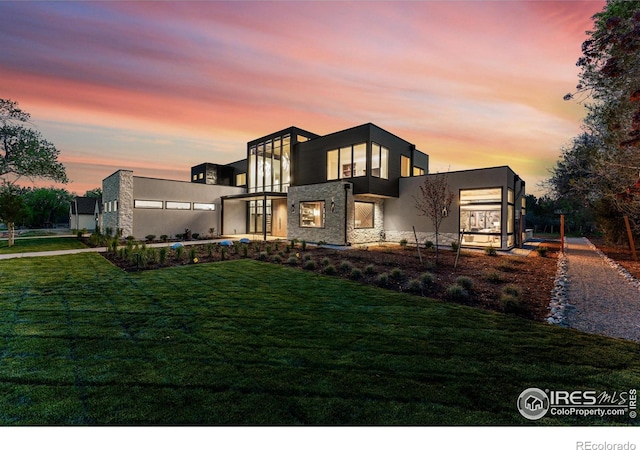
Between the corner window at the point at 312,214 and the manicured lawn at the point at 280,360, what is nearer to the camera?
the manicured lawn at the point at 280,360

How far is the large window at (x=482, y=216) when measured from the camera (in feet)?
47.0

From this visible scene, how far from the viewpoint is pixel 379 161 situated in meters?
16.6

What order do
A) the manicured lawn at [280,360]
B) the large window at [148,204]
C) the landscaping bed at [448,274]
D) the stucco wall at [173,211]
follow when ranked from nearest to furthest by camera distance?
the manicured lawn at [280,360] → the landscaping bed at [448,274] → the large window at [148,204] → the stucco wall at [173,211]

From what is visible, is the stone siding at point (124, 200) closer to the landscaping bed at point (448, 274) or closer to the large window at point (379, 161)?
the landscaping bed at point (448, 274)

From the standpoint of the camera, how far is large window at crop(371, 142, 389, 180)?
53.1 feet

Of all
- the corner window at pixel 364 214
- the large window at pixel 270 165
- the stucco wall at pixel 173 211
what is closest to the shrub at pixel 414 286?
the corner window at pixel 364 214

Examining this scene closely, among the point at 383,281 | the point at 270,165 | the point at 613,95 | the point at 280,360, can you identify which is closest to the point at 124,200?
the point at 270,165

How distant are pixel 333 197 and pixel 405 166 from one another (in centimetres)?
684

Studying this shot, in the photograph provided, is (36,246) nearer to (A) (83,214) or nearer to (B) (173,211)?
(B) (173,211)

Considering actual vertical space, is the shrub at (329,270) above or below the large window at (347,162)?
below

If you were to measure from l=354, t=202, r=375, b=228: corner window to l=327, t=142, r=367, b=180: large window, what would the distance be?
2.00 m

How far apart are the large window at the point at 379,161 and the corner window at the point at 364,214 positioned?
2061 millimetres

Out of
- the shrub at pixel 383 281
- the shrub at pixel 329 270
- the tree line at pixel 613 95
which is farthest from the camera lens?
the shrub at pixel 329 270

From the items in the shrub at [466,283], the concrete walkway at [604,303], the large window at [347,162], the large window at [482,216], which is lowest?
the concrete walkway at [604,303]
